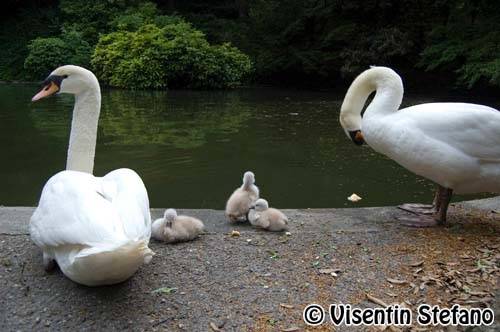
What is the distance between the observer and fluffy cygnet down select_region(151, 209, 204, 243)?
362 cm

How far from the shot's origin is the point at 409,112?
13.1 feet

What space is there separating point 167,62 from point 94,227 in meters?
19.8

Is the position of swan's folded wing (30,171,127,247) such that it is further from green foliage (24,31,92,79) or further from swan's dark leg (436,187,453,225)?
green foliage (24,31,92,79)

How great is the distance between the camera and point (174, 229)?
364 centimetres

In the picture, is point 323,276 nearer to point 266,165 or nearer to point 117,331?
point 117,331

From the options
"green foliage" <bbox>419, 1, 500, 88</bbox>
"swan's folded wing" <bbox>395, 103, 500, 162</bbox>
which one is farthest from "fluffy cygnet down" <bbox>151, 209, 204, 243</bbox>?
"green foliage" <bbox>419, 1, 500, 88</bbox>

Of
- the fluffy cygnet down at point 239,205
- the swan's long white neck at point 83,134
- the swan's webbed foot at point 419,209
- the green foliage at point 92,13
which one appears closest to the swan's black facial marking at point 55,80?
the swan's long white neck at point 83,134

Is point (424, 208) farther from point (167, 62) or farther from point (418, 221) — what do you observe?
point (167, 62)

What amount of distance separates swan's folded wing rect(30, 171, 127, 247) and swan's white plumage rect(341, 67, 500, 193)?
2.09 metres

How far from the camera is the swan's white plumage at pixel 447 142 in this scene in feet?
12.3

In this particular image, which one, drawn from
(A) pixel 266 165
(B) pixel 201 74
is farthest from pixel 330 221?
(B) pixel 201 74

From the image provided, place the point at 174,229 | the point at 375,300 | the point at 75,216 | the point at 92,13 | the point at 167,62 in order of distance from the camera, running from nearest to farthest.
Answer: the point at 75,216, the point at 375,300, the point at 174,229, the point at 167,62, the point at 92,13

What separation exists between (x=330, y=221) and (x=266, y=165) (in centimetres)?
425

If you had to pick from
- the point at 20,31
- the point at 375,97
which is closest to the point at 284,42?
the point at 20,31
